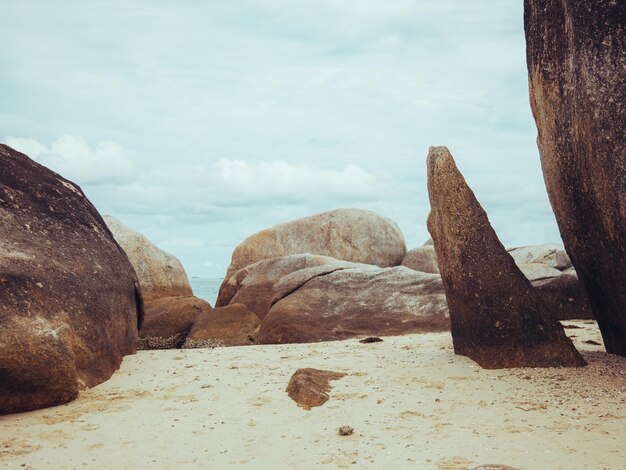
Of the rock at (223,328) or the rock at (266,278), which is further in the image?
the rock at (266,278)

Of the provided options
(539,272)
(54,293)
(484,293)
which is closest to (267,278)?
(539,272)

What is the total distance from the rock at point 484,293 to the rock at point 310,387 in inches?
59.0

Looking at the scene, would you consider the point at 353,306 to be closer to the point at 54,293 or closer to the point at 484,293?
the point at 484,293

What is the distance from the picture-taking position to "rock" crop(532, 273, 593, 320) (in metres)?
11.6

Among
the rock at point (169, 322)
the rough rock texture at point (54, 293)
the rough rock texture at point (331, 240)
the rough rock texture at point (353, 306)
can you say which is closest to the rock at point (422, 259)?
the rough rock texture at point (331, 240)

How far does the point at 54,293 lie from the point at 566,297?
8.59 m

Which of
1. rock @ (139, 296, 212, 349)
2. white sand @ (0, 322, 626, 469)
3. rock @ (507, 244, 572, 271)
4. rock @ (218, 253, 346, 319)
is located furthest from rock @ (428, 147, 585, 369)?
rock @ (507, 244, 572, 271)

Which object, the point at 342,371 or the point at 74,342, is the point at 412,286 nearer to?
the point at 342,371

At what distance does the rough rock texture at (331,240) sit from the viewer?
2033 centimetres

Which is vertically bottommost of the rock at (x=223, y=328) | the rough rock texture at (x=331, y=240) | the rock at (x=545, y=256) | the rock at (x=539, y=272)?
the rock at (x=223, y=328)

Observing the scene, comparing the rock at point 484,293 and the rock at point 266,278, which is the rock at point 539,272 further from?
the rock at point 484,293

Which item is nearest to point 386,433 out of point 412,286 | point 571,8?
point 571,8

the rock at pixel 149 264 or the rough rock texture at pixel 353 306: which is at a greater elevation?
the rock at pixel 149 264

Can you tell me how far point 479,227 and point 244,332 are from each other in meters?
6.17
